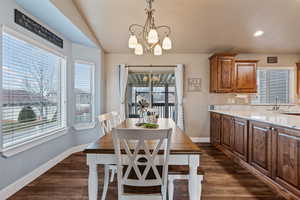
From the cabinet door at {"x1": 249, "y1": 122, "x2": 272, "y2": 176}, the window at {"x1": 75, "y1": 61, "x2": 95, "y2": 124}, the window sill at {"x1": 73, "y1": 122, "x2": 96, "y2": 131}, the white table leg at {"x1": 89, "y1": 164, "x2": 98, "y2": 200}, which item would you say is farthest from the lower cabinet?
the window at {"x1": 75, "y1": 61, "x2": 95, "y2": 124}

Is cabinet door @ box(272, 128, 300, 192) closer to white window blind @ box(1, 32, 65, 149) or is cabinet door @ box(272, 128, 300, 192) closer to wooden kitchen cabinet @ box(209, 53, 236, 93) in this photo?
wooden kitchen cabinet @ box(209, 53, 236, 93)

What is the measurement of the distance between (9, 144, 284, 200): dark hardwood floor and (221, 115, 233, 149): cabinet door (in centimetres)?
Result: 53

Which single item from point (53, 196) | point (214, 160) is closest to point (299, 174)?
point (214, 160)

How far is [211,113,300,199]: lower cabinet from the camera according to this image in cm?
209

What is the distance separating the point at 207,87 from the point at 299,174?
3248 mm

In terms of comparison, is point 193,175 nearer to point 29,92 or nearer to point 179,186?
point 179,186

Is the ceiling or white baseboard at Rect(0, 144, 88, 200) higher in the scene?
the ceiling

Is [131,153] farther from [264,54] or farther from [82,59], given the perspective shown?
[264,54]

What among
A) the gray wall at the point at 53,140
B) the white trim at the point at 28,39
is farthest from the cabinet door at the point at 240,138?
the white trim at the point at 28,39

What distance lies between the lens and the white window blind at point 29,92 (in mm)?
2359

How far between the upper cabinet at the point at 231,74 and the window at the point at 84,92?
2953 millimetres

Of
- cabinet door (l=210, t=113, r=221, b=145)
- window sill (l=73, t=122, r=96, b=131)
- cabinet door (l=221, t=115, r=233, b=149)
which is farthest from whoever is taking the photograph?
cabinet door (l=210, t=113, r=221, b=145)

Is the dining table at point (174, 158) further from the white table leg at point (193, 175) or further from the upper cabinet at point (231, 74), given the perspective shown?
the upper cabinet at point (231, 74)

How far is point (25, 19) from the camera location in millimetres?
2619
